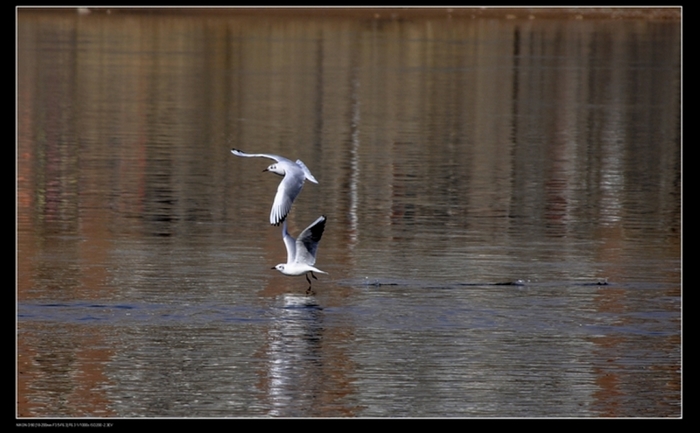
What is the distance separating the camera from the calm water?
13680mm

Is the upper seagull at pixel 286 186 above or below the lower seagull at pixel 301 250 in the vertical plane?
above

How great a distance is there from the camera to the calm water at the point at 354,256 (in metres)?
13.7

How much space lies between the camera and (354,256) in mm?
19406

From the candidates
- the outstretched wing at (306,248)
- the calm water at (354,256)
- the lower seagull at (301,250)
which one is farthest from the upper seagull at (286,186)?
the calm water at (354,256)

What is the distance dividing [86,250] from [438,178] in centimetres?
936

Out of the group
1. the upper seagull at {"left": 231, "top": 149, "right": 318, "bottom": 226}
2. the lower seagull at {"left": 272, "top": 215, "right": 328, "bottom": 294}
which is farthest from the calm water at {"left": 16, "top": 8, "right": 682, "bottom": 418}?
the upper seagull at {"left": 231, "top": 149, "right": 318, "bottom": 226}

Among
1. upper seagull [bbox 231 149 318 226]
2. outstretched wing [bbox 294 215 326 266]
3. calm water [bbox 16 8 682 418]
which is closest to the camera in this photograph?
calm water [bbox 16 8 682 418]

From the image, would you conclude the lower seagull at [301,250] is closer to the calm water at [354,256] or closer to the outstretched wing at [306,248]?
the outstretched wing at [306,248]

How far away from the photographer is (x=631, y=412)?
42.9ft

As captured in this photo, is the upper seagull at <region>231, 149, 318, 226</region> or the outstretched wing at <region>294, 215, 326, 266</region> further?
the outstretched wing at <region>294, 215, 326, 266</region>

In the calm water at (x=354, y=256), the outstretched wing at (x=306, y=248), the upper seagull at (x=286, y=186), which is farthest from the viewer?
the outstretched wing at (x=306, y=248)

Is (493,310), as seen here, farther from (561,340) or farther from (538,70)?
(538,70)

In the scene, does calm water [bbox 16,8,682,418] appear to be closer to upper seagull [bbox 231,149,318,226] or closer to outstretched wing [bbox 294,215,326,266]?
outstretched wing [bbox 294,215,326,266]

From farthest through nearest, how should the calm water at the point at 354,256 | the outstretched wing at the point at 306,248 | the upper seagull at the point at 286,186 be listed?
1. the outstretched wing at the point at 306,248
2. the upper seagull at the point at 286,186
3. the calm water at the point at 354,256
